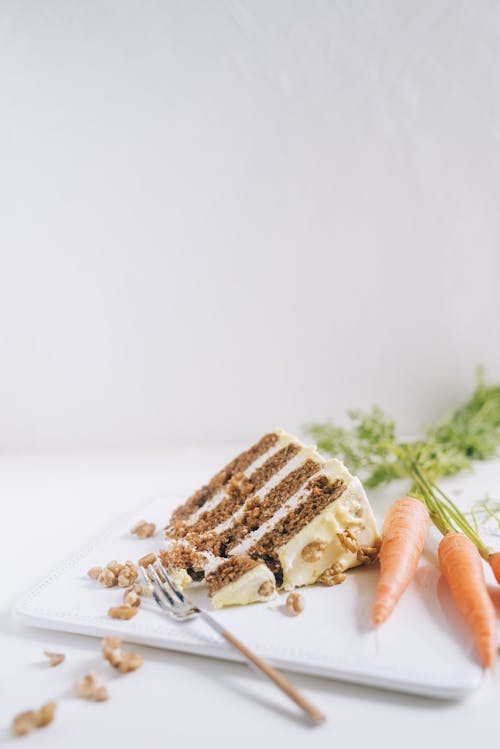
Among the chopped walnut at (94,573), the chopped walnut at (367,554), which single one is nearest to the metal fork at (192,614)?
the chopped walnut at (94,573)

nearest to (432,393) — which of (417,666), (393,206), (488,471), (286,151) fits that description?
(488,471)

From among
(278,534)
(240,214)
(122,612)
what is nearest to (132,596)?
(122,612)

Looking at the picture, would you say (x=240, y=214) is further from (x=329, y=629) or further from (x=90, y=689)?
(x=90, y=689)

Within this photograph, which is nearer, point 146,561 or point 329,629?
point 329,629

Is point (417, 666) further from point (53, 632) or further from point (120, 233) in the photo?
point (120, 233)

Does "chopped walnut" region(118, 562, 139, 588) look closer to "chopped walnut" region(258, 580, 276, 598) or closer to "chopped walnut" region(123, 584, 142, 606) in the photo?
"chopped walnut" region(123, 584, 142, 606)

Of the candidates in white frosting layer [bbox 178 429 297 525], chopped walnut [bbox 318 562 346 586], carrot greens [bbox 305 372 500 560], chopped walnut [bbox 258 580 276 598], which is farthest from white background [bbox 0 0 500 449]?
chopped walnut [bbox 258 580 276 598]
